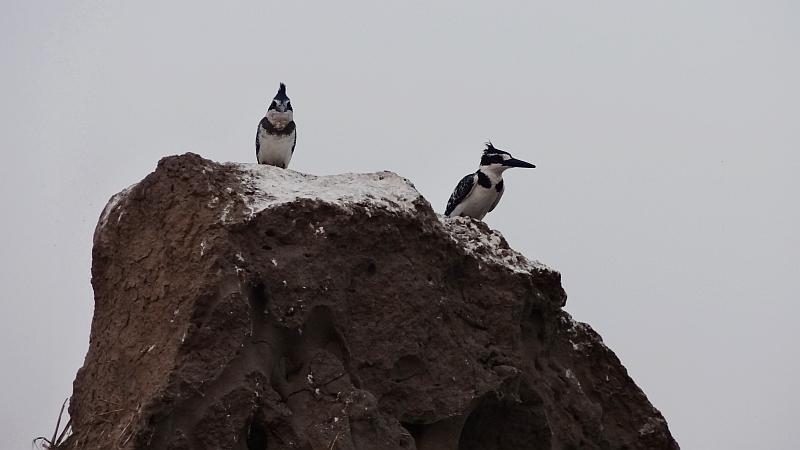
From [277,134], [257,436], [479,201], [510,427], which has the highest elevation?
[277,134]

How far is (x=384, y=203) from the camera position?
775 cm

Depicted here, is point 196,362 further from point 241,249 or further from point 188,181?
point 188,181

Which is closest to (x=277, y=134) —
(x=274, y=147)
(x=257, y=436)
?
(x=274, y=147)

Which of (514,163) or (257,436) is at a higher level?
(514,163)

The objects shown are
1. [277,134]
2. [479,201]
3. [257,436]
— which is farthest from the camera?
[479,201]

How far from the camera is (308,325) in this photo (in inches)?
289

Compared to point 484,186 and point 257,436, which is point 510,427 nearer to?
point 257,436

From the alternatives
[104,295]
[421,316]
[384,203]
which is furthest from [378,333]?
[104,295]

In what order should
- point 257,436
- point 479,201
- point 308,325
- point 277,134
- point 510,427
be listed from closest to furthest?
point 257,436
point 308,325
point 510,427
point 277,134
point 479,201

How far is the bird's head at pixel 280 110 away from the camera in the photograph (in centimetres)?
1220

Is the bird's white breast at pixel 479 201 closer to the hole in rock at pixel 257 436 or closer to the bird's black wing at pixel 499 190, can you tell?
the bird's black wing at pixel 499 190

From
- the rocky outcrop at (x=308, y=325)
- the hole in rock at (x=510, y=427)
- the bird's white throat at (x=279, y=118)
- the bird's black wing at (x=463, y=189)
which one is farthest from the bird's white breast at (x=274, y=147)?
the hole in rock at (x=510, y=427)

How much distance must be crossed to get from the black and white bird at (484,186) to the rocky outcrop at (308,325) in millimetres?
3633

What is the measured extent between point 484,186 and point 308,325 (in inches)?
208
